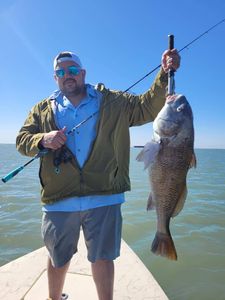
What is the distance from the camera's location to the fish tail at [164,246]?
2.96m

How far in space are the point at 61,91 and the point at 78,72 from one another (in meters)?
0.29

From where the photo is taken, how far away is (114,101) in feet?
11.7

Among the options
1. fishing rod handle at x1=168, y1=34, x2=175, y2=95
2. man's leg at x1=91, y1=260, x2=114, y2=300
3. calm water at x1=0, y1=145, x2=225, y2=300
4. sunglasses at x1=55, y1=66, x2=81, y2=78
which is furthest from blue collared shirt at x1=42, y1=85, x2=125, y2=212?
calm water at x1=0, y1=145, x2=225, y2=300

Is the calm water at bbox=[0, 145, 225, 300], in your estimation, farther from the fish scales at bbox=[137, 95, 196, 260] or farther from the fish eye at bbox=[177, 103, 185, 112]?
the fish eye at bbox=[177, 103, 185, 112]

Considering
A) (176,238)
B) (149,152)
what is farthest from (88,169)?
(176,238)

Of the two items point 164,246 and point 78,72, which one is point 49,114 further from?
point 164,246

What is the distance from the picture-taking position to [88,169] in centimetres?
340

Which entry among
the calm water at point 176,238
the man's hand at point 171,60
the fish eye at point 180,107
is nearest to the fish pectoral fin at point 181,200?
the fish eye at point 180,107

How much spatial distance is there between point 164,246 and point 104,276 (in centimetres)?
79

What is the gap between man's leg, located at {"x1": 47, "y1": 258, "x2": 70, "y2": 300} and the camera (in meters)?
3.58

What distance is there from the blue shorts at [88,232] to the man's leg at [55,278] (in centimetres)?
12

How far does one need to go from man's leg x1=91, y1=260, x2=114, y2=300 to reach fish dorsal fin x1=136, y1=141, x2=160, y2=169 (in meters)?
1.20

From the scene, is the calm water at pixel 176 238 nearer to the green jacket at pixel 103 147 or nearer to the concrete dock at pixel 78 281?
the concrete dock at pixel 78 281

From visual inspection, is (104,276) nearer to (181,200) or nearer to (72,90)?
(181,200)
